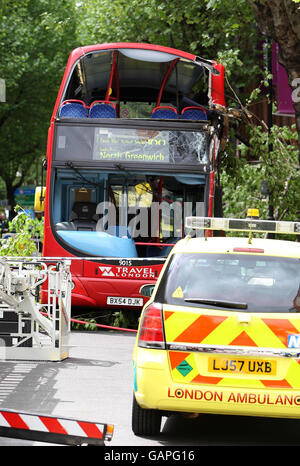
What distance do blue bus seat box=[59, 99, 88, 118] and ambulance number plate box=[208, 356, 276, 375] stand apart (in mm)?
9045

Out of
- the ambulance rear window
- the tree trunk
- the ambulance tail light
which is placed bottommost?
the ambulance tail light

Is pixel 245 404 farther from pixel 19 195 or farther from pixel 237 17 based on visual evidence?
pixel 19 195

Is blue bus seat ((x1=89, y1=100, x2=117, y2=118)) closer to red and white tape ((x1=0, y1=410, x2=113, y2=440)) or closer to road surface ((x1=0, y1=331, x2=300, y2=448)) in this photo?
road surface ((x1=0, y1=331, x2=300, y2=448))

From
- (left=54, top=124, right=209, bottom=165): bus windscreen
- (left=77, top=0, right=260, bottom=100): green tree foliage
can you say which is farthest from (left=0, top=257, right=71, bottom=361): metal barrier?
(left=77, top=0, right=260, bottom=100): green tree foliage

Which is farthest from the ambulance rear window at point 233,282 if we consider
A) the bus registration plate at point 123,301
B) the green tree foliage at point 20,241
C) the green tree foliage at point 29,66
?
the green tree foliage at point 29,66

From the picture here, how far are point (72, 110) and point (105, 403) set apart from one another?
7.69 meters

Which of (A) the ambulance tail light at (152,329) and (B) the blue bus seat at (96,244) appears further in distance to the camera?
(B) the blue bus seat at (96,244)

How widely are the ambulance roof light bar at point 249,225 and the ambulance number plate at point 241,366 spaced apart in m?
1.28

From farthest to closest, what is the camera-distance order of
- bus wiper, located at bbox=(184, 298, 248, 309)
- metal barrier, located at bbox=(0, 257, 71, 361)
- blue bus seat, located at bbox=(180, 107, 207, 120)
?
1. blue bus seat, located at bbox=(180, 107, 207, 120)
2. metal barrier, located at bbox=(0, 257, 71, 361)
3. bus wiper, located at bbox=(184, 298, 248, 309)

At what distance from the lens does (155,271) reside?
15.3 metres

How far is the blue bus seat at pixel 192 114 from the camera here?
16.0 meters

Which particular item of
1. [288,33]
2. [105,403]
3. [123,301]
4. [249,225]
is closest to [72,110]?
[123,301]

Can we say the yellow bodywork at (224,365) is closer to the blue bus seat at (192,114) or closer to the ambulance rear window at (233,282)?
the ambulance rear window at (233,282)

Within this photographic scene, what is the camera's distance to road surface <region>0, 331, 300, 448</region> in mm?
7316
